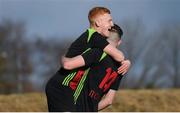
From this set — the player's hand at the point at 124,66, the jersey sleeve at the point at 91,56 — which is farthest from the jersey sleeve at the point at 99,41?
the player's hand at the point at 124,66

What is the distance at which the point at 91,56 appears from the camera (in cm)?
580

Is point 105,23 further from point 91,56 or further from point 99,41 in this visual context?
point 91,56

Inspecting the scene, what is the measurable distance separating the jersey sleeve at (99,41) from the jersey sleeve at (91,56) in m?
0.05

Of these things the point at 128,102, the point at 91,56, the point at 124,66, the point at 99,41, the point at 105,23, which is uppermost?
the point at 105,23

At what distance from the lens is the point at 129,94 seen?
14.3m

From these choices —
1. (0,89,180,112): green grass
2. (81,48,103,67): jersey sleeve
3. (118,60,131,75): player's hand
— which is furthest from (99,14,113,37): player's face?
(0,89,180,112): green grass

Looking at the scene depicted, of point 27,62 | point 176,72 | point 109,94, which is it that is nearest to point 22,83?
point 27,62

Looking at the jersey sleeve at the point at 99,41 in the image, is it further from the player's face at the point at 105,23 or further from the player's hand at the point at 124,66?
the player's hand at the point at 124,66

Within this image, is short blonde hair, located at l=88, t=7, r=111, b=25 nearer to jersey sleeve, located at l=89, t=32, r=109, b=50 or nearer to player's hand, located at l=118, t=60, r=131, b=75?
jersey sleeve, located at l=89, t=32, r=109, b=50

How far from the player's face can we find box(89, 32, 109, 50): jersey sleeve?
0.32 feet

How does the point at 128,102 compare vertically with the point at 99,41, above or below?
below

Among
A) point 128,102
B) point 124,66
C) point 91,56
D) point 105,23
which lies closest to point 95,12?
point 105,23

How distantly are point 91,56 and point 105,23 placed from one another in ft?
1.08

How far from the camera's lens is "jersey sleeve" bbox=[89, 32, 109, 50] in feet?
18.9
